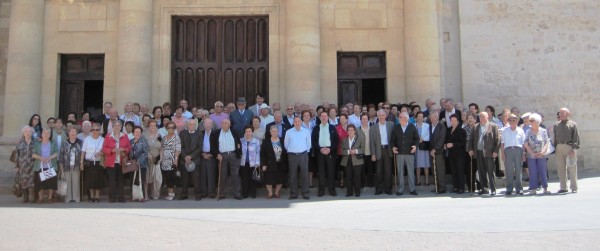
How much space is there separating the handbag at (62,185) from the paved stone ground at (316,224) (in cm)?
47

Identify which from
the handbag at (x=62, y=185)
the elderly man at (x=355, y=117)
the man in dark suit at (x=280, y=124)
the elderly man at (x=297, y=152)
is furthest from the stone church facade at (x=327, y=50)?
the handbag at (x=62, y=185)

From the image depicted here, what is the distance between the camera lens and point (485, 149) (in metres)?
12.6

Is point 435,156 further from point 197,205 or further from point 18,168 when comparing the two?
point 18,168

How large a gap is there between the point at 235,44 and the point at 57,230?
9.80 meters

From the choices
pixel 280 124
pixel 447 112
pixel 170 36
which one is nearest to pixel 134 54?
pixel 170 36

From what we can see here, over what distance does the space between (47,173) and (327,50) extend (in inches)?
334

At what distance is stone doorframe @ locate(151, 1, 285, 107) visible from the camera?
16562mm

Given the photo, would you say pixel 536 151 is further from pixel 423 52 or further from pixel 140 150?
pixel 140 150

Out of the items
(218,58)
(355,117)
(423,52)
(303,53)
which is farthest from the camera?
(218,58)

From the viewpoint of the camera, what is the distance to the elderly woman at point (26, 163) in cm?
1255

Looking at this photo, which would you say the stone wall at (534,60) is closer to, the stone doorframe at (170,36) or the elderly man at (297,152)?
the stone doorframe at (170,36)

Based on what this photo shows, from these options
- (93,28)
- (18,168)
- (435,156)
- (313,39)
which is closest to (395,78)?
(313,39)

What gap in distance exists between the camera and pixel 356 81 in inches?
669

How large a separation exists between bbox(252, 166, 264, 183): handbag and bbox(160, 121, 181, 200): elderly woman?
182cm
